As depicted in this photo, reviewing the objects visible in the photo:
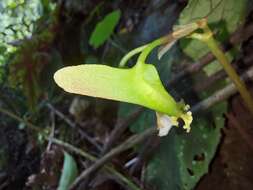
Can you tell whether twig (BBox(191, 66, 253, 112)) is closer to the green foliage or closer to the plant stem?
the plant stem

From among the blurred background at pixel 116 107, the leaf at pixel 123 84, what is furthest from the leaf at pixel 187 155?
the leaf at pixel 123 84

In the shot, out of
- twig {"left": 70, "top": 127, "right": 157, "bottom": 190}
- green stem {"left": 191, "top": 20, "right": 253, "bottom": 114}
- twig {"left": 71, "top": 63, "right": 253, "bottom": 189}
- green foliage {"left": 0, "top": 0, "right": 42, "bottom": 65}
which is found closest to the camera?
green stem {"left": 191, "top": 20, "right": 253, "bottom": 114}

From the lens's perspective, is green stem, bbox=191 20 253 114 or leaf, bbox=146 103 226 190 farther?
leaf, bbox=146 103 226 190

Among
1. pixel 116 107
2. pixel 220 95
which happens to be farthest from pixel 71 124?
pixel 220 95

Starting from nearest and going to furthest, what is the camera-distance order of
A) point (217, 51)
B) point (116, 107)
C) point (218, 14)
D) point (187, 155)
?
point (217, 51)
point (218, 14)
point (187, 155)
point (116, 107)

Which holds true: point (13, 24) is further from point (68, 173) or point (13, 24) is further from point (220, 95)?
point (220, 95)

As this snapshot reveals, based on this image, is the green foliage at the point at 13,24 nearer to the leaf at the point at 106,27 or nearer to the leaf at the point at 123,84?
the leaf at the point at 106,27

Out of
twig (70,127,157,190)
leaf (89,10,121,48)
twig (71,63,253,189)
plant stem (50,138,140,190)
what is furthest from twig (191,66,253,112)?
leaf (89,10,121,48)
